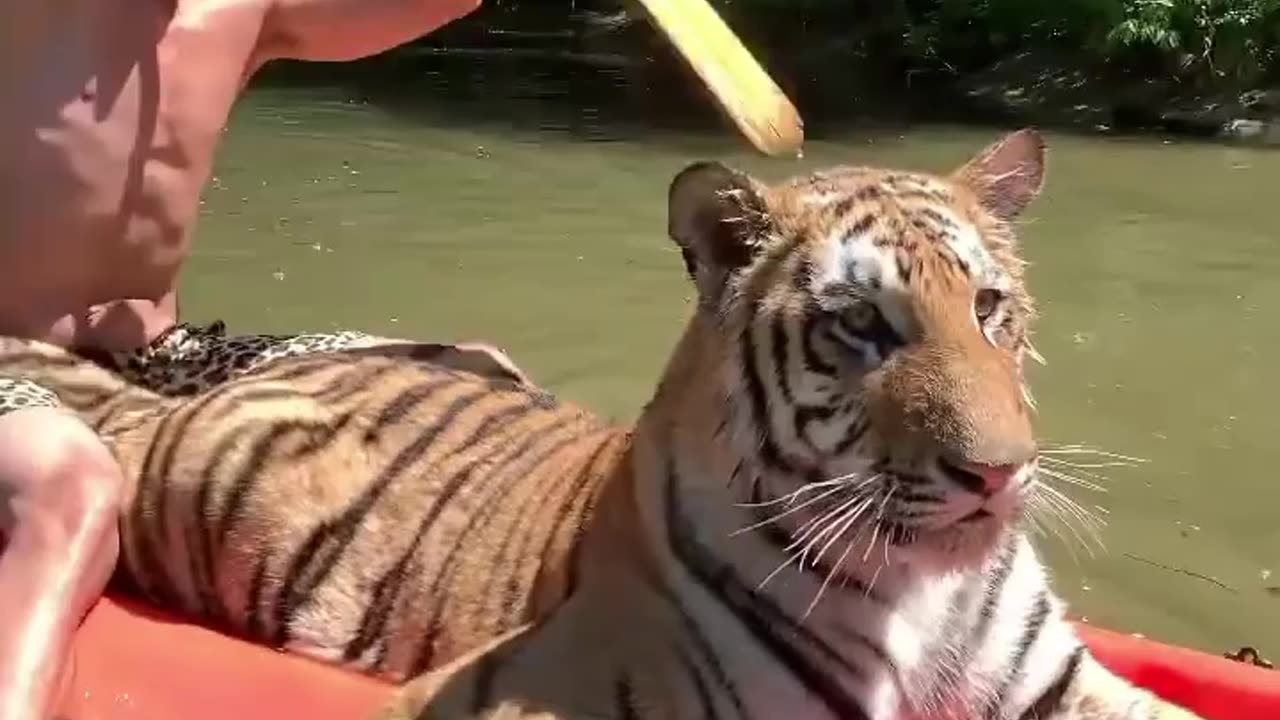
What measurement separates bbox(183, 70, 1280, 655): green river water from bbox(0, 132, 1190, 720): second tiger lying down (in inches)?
57.9

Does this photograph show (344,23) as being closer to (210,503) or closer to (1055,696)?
(210,503)

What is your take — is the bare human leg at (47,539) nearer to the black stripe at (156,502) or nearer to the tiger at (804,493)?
the black stripe at (156,502)

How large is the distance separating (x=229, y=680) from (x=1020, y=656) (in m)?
0.94

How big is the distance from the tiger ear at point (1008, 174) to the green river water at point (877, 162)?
1487mm

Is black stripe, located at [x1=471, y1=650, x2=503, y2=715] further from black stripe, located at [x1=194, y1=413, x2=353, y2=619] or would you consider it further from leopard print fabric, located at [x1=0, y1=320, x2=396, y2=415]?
leopard print fabric, located at [x1=0, y1=320, x2=396, y2=415]

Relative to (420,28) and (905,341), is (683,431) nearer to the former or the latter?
(905,341)

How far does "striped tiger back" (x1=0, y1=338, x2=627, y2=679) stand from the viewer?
2.19 meters

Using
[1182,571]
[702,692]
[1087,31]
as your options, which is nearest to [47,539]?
[702,692]

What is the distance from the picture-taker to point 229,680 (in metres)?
2.17

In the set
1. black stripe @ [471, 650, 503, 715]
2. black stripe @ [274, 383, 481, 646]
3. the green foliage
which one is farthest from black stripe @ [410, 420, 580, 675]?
the green foliage

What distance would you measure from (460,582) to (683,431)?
0.45 m

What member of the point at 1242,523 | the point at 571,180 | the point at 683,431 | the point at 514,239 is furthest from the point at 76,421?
the point at 571,180

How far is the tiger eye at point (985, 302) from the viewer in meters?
1.78

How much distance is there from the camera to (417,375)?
2498 mm
